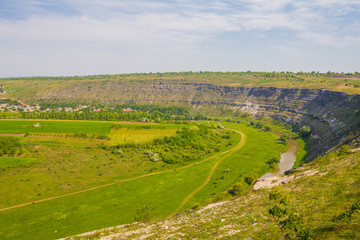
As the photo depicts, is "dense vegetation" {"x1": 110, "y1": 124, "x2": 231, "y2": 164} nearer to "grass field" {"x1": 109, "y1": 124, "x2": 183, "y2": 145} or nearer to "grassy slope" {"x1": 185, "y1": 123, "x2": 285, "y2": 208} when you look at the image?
"grass field" {"x1": 109, "y1": 124, "x2": 183, "y2": 145}

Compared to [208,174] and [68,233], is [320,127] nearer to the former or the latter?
[208,174]

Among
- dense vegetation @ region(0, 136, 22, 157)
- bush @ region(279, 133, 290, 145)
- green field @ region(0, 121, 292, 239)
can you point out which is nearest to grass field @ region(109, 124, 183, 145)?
green field @ region(0, 121, 292, 239)

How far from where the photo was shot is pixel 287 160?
121562 mm

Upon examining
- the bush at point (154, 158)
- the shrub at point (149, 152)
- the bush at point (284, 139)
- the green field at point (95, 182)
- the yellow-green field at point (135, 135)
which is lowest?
A: the green field at point (95, 182)

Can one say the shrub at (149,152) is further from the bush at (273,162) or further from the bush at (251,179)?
the bush at (273,162)

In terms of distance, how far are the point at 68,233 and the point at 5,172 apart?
51126 millimetres

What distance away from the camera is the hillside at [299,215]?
30.0m

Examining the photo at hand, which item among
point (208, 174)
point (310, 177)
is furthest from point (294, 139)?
point (310, 177)

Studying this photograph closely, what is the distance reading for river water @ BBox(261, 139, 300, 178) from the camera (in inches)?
4095

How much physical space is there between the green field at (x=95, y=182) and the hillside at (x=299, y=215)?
2375 centimetres

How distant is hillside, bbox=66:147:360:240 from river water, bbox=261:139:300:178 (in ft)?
162

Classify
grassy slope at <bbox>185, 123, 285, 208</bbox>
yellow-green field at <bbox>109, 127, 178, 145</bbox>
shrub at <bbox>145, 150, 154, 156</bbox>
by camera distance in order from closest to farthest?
grassy slope at <bbox>185, 123, 285, 208</bbox>, shrub at <bbox>145, 150, 154, 156</bbox>, yellow-green field at <bbox>109, 127, 178, 145</bbox>

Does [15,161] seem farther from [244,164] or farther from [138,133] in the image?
[244,164]

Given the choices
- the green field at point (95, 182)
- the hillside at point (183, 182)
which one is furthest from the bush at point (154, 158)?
the green field at point (95, 182)
